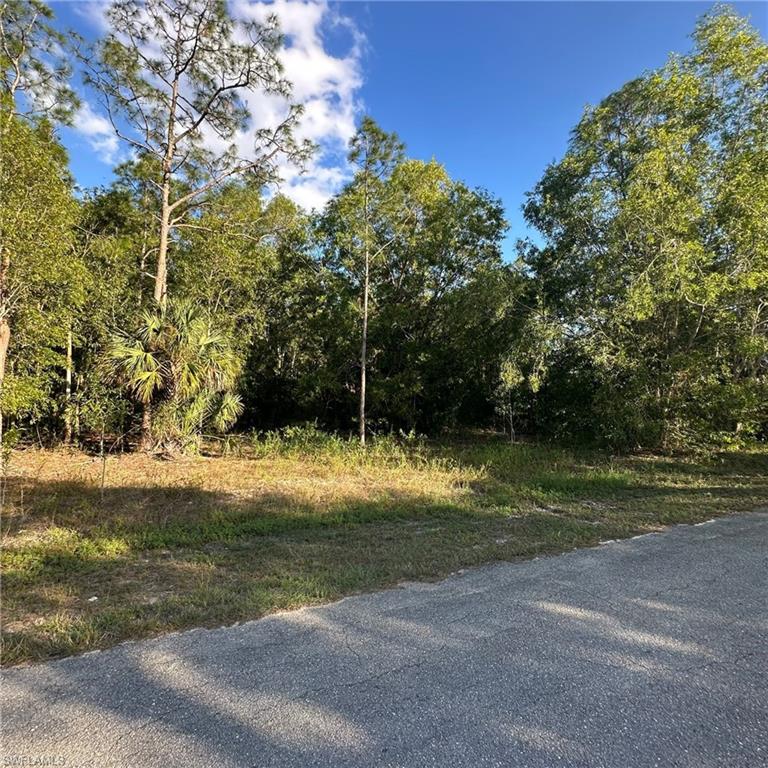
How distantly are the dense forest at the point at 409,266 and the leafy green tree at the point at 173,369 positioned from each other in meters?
0.04

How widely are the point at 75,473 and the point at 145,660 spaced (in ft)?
23.4

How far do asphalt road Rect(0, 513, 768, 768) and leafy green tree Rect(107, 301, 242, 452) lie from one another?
7.53 m

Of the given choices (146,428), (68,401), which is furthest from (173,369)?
(68,401)

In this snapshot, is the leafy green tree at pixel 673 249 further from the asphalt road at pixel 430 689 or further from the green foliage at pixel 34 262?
the green foliage at pixel 34 262

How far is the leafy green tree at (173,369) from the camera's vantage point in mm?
9148

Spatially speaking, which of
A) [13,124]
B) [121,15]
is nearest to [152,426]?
[13,124]

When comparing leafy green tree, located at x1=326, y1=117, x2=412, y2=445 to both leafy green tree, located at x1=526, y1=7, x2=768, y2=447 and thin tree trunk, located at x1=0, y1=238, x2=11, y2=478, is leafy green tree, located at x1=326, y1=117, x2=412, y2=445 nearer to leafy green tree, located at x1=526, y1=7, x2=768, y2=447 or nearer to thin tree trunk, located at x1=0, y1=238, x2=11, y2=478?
leafy green tree, located at x1=526, y1=7, x2=768, y2=447

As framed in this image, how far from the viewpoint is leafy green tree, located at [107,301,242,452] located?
30.0ft

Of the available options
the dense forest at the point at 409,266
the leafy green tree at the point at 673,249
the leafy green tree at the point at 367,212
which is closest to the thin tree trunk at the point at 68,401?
the dense forest at the point at 409,266

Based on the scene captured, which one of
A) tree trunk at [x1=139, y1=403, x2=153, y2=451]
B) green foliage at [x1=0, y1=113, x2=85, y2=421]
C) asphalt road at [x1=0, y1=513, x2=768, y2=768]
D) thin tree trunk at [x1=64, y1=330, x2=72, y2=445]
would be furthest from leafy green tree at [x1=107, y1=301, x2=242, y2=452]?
asphalt road at [x1=0, y1=513, x2=768, y2=768]

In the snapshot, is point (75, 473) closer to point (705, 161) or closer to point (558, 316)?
point (558, 316)

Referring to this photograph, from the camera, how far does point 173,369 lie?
9438mm

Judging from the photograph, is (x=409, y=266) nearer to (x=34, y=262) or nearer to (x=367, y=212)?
(x=367, y=212)

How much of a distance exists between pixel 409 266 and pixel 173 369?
26.8 feet
